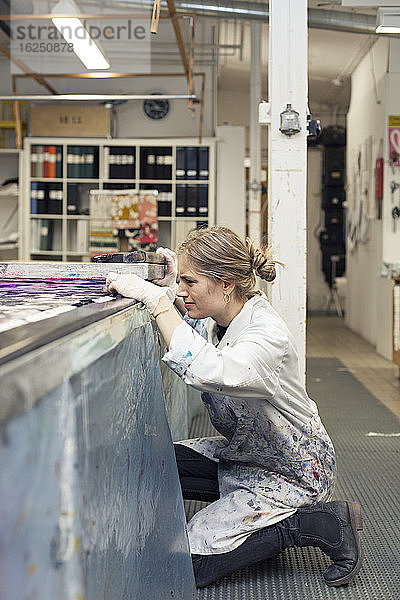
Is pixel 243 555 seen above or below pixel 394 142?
below

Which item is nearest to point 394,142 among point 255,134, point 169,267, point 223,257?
point 255,134

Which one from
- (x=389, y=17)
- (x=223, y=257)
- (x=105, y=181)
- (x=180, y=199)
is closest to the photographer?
(x=223, y=257)

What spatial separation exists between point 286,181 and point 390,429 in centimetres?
194

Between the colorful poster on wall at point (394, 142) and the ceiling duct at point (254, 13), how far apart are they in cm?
105

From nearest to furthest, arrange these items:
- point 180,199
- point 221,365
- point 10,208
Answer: point 221,365, point 180,199, point 10,208

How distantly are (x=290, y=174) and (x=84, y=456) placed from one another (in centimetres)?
232

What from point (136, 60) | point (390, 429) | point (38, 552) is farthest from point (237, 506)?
point (136, 60)

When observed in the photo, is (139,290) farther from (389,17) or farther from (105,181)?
(105,181)

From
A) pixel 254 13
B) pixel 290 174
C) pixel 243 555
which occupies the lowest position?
pixel 243 555

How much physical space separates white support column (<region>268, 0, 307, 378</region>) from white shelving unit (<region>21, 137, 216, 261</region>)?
5.43 metres

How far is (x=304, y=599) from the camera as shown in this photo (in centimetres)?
227

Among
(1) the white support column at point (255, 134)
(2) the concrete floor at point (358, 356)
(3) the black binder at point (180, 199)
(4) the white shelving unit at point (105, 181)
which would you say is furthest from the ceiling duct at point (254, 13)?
(2) the concrete floor at point (358, 356)

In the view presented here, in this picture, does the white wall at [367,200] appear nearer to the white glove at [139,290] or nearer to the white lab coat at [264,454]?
the white lab coat at [264,454]

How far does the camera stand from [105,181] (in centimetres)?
884
